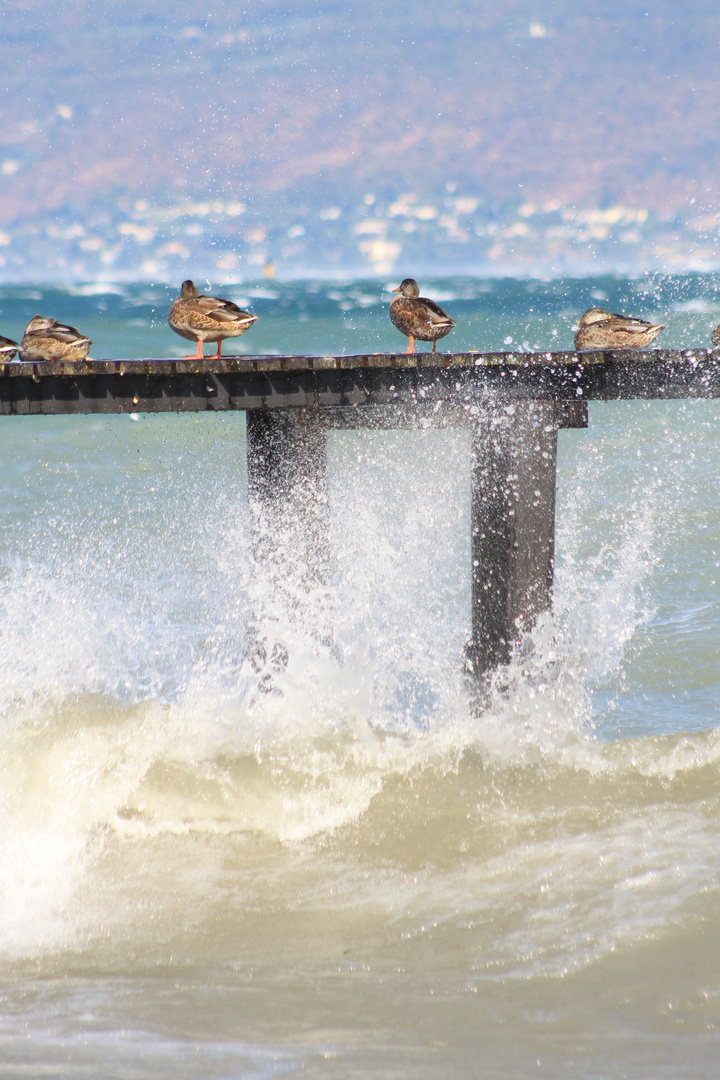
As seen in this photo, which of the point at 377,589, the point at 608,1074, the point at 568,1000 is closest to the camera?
the point at 608,1074

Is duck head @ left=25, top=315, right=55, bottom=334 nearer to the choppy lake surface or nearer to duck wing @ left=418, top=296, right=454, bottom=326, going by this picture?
the choppy lake surface

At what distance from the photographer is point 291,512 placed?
13.8 ft

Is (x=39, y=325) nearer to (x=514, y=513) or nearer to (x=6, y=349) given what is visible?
(x=6, y=349)

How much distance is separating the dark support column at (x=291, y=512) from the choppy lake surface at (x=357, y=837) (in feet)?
0.37

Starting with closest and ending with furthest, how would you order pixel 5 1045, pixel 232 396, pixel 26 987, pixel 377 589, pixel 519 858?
pixel 5 1045, pixel 26 987, pixel 519 858, pixel 232 396, pixel 377 589

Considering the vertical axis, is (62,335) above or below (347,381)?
above

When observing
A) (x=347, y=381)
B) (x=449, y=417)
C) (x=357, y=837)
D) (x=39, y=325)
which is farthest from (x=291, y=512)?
(x=39, y=325)

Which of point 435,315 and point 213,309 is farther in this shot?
point 435,315

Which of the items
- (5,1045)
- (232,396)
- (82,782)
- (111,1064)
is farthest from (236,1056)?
(232,396)

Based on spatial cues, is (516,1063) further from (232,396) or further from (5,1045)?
(232,396)

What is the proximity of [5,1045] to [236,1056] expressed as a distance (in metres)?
0.60

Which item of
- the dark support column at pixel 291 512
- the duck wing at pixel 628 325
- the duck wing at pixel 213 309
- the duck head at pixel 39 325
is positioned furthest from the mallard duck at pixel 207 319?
the duck wing at pixel 628 325

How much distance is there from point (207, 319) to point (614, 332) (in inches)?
86.1

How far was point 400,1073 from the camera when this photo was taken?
2070 millimetres
